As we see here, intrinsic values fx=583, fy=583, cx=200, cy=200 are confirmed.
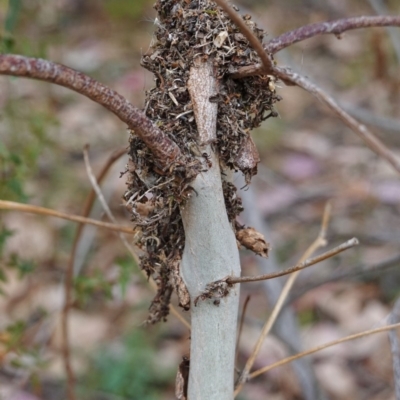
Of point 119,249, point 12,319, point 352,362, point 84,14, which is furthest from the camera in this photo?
point 84,14

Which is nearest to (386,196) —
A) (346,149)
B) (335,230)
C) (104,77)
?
(335,230)

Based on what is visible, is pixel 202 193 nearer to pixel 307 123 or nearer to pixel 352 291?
pixel 352 291

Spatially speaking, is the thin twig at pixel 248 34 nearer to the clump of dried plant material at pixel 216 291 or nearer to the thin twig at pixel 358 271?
the clump of dried plant material at pixel 216 291

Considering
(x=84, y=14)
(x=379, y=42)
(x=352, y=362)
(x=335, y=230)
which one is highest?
(x=84, y=14)

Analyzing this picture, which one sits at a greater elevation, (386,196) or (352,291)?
(386,196)

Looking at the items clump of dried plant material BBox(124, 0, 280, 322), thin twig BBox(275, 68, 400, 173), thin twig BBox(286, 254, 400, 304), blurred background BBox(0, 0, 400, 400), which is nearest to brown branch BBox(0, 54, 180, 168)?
clump of dried plant material BBox(124, 0, 280, 322)

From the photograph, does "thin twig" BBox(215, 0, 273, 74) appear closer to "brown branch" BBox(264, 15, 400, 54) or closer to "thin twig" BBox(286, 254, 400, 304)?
"brown branch" BBox(264, 15, 400, 54)

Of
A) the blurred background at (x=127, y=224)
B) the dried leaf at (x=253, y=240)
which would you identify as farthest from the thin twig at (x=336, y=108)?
the blurred background at (x=127, y=224)

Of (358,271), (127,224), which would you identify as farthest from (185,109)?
(127,224)
